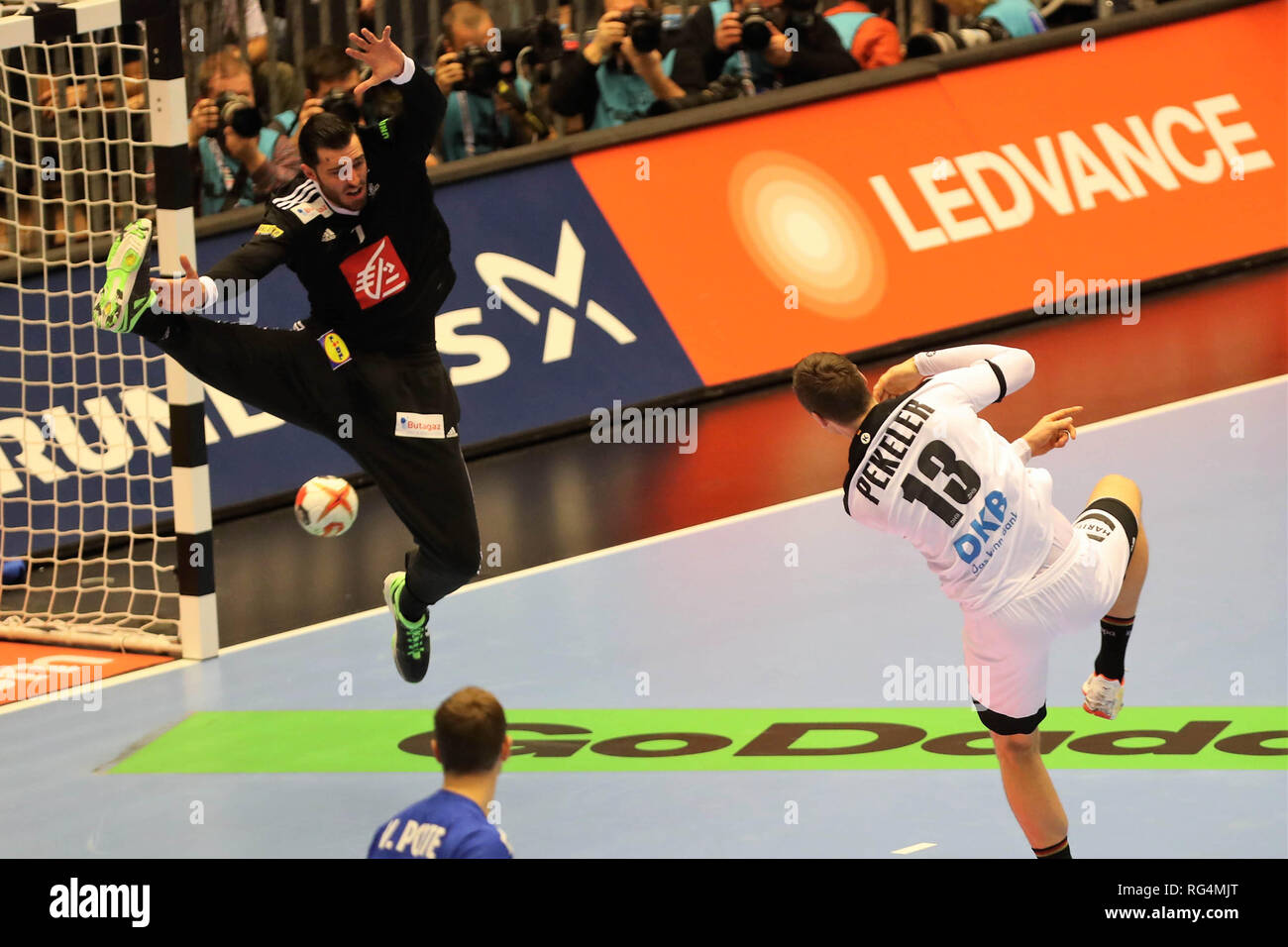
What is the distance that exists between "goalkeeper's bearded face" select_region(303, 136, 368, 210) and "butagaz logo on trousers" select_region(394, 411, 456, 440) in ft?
3.05

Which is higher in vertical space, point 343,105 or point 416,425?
point 343,105

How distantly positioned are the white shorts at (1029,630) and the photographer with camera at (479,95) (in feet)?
24.8

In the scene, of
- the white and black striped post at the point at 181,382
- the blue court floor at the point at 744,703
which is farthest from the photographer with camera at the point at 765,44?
the white and black striped post at the point at 181,382

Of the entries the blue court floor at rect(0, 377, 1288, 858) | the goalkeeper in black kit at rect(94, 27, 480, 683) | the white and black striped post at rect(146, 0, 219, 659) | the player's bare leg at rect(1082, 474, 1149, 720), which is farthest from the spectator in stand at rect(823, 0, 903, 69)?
the player's bare leg at rect(1082, 474, 1149, 720)

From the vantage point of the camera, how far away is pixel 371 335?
28.2ft

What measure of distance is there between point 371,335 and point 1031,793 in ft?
11.9

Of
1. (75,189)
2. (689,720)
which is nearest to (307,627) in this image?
(689,720)

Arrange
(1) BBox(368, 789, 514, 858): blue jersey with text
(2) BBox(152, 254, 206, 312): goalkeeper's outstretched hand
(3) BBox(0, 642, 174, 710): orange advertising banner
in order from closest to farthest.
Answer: (1) BBox(368, 789, 514, 858): blue jersey with text, (2) BBox(152, 254, 206, 312): goalkeeper's outstretched hand, (3) BBox(0, 642, 174, 710): orange advertising banner

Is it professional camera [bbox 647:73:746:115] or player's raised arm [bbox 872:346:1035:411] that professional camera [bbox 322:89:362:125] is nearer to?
professional camera [bbox 647:73:746:115]

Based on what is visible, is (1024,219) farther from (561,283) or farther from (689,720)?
(689,720)

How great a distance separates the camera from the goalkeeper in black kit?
326 inches

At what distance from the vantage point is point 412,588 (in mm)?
8844

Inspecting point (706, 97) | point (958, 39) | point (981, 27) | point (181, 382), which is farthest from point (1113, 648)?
point (981, 27)

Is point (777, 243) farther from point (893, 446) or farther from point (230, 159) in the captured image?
point (893, 446)
